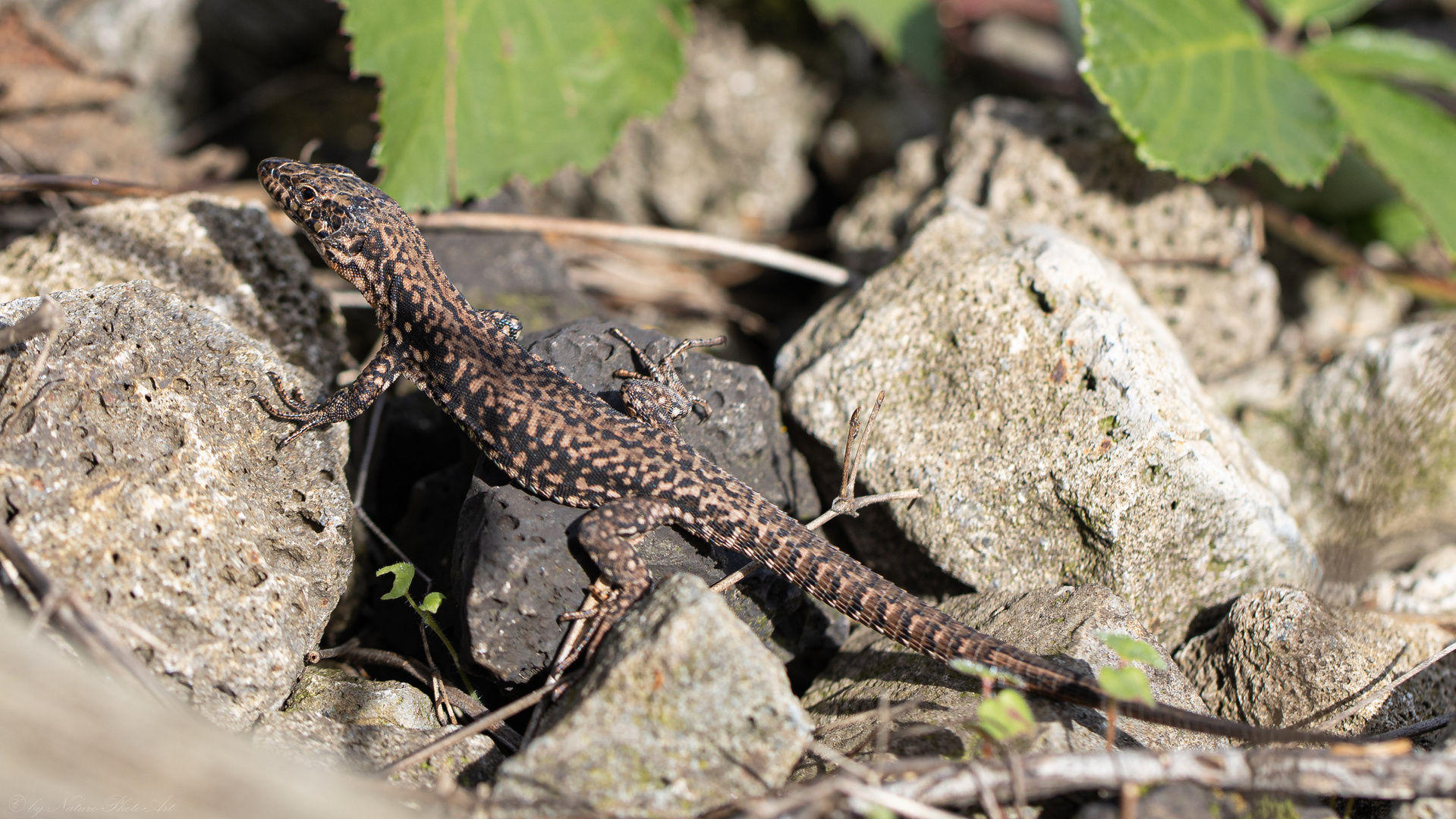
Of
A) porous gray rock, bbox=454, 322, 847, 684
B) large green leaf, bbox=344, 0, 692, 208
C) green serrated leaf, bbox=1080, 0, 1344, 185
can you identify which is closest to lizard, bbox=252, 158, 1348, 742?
porous gray rock, bbox=454, 322, 847, 684

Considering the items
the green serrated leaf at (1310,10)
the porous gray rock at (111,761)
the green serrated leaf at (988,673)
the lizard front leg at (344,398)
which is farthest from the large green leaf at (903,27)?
the porous gray rock at (111,761)

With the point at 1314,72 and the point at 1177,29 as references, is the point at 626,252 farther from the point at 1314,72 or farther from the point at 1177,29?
the point at 1314,72

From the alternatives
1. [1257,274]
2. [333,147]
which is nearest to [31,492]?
[333,147]

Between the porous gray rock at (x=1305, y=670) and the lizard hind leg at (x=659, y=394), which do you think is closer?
the porous gray rock at (x=1305, y=670)

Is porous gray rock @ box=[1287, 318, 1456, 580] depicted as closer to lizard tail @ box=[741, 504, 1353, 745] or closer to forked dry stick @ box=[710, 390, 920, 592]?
lizard tail @ box=[741, 504, 1353, 745]

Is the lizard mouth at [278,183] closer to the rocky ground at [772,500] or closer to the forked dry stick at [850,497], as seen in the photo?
the rocky ground at [772,500]

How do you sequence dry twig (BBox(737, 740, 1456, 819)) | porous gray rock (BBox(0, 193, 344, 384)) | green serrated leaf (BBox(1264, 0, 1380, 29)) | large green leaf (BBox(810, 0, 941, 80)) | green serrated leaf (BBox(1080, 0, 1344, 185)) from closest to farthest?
dry twig (BBox(737, 740, 1456, 819)) < porous gray rock (BBox(0, 193, 344, 384)) < green serrated leaf (BBox(1080, 0, 1344, 185)) < green serrated leaf (BBox(1264, 0, 1380, 29)) < large green leaf (BBox(810, 0, 941, 80))
